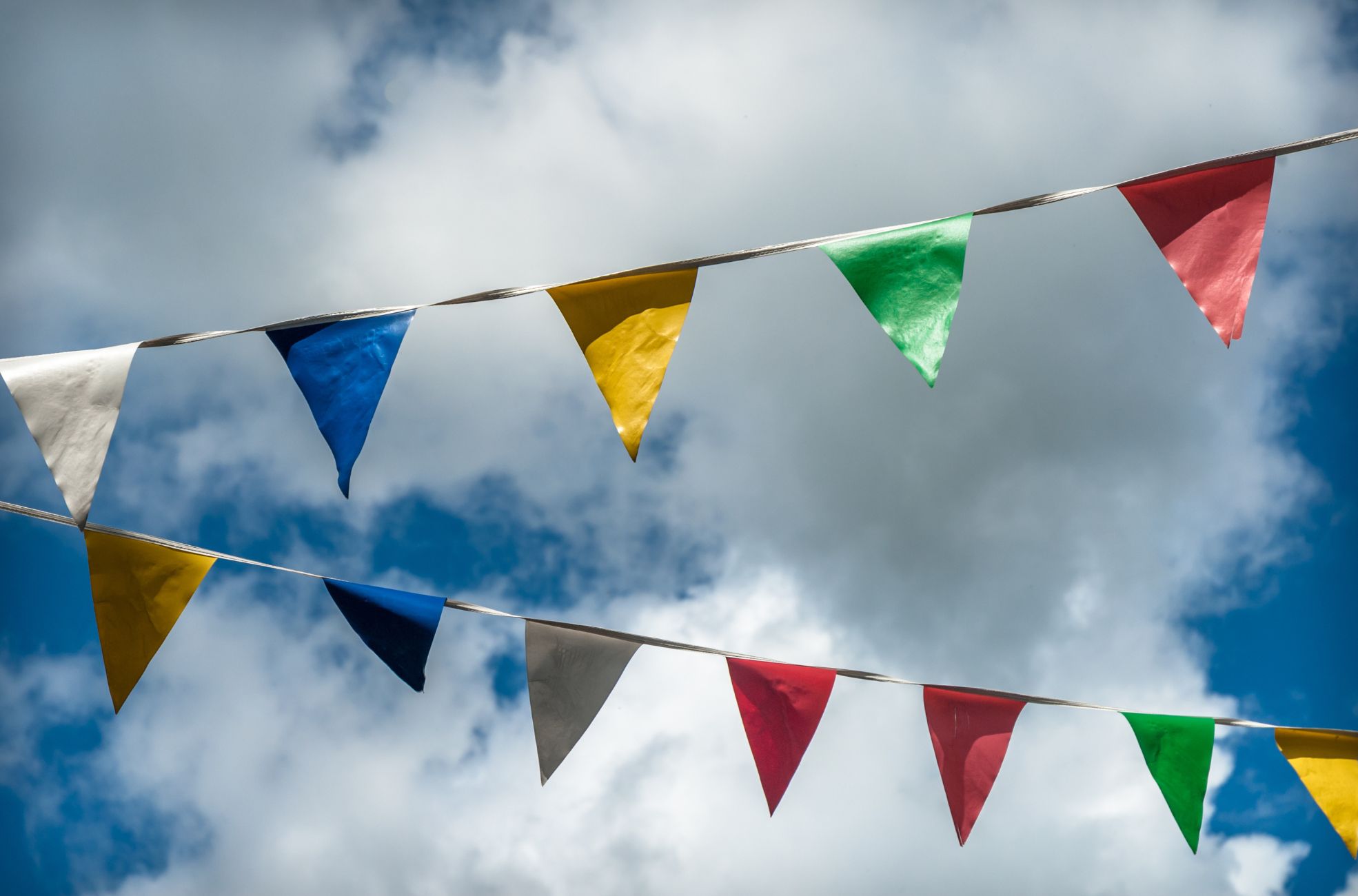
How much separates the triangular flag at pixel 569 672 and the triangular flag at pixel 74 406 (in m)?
1.35

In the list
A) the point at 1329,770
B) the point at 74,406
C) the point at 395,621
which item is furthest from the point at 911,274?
the point at 1329,770

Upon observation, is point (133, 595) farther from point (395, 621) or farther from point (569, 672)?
point (569, 672)

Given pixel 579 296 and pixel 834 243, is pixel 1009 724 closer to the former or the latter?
pixel 834 243

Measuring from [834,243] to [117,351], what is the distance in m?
2.11

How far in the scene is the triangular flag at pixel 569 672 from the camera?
326cm

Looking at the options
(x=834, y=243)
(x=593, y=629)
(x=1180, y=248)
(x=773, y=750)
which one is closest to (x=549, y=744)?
(x=593, y=629)

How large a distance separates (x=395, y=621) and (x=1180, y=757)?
108 inches

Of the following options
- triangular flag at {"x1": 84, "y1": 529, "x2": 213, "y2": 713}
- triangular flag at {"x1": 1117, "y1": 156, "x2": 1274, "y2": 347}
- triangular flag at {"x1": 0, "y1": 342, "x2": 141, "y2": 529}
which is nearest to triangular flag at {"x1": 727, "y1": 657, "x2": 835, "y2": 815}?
triangular flag at {"x1": 1117, "y1": 156, "x2": 1274, "y2": 347}

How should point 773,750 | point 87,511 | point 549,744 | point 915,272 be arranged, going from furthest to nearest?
1. point 773,750
2. point 549,744
3. point 915,272
4. point 87,511

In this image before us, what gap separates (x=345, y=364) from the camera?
9.78 ft

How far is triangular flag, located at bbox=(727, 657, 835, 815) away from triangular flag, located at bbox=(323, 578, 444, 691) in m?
1.04

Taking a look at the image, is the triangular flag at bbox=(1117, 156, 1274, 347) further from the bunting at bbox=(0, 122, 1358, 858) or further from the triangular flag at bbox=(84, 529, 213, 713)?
the triangular flag at bbox=(84, 529, 213, 713)

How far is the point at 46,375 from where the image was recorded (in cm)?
279

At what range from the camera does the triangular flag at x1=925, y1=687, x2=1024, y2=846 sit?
3480 mm
